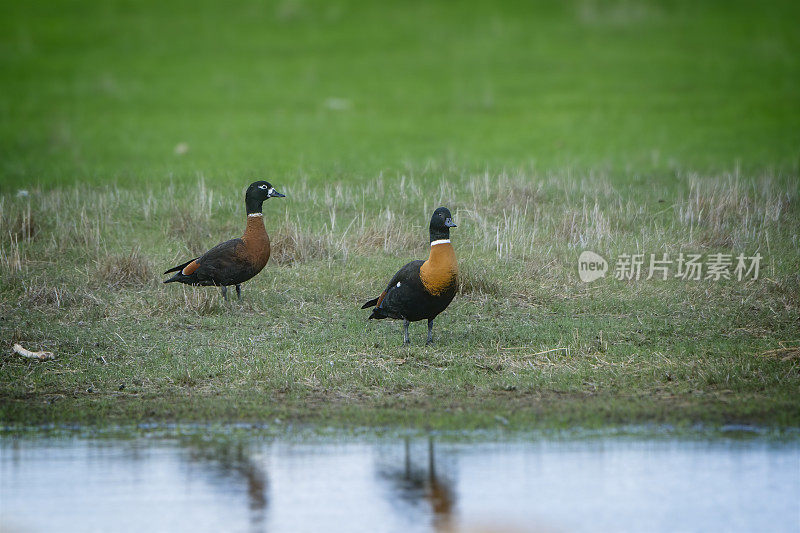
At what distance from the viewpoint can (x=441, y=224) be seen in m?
11.0

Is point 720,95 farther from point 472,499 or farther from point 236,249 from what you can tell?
point 472,499

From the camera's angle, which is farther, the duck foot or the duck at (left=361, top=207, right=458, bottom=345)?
the duck foot

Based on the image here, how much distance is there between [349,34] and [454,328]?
1205 inches

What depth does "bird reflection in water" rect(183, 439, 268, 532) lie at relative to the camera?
738 centimetres

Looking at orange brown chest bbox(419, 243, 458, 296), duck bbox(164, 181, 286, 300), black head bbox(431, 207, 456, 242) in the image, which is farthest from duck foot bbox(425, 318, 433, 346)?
duck bbox(164, 181, 286, 300)

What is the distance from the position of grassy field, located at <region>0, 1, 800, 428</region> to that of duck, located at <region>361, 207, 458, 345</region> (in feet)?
1.52

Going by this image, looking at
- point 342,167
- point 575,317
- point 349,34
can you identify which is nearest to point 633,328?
point 575,317

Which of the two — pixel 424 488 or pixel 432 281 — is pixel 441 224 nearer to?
pixel 432 281

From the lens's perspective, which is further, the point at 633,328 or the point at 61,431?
the point at 633,328

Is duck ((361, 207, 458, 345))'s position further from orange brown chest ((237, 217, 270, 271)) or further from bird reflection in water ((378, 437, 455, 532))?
bird reflection in water ((378, 437, 455, 532))

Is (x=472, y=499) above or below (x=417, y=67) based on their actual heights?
below

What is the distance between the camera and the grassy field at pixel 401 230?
10102 mm

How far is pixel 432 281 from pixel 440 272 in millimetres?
121

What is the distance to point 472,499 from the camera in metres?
7.45
